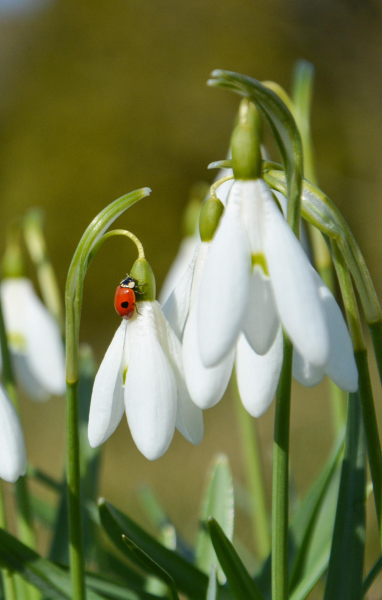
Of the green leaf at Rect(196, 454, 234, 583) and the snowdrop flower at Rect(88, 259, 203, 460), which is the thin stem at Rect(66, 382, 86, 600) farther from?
the green leaf at Rect(196, 454, 234, 583)

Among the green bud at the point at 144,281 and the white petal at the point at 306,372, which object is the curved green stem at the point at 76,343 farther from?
the white petal at the point at 306,372

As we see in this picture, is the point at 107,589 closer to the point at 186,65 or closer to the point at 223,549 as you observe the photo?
the point at 223,549

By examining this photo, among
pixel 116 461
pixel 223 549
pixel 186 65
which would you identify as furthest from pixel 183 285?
pixel 186 65

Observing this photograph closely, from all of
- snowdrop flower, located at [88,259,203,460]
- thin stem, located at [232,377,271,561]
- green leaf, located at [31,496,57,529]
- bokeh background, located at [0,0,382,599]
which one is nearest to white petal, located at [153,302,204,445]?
snowdrop flower, located at [88,259,203,460]

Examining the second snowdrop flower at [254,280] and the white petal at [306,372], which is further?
the white petal at [306,372]

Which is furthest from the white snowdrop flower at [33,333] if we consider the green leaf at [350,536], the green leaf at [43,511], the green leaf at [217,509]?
the green leaf at [350,536]

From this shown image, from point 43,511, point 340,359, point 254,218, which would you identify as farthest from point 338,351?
point 43,511

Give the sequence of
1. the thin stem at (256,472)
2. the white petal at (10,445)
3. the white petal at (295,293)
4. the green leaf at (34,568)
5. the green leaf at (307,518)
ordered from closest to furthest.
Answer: the white petal at (295,293) → the white petal at (10,445) → the green leaf at (34,568) → the green leaf at (307,518) → the thin stem at (256,472)

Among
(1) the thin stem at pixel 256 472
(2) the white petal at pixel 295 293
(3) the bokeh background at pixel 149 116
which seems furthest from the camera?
(3) the bokeh background at pixel 149 116

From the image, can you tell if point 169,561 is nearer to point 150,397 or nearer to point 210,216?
point 150,397
